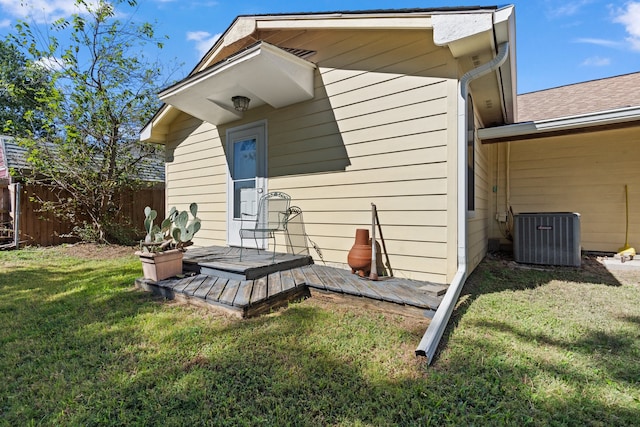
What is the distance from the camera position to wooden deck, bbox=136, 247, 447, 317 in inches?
110

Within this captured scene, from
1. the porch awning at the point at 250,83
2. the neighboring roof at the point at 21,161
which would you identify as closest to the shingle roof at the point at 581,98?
the porch awning at the point at 250,83

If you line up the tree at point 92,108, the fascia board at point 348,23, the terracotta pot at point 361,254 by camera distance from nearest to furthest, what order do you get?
the fascia board at point 348,23, the terracotta pot at point 361,254, the tree at point 92,108

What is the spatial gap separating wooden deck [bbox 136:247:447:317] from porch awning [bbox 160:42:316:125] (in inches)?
89.1

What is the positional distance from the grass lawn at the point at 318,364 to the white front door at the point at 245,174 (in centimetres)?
215

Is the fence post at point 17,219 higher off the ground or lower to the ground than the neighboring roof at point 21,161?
lower

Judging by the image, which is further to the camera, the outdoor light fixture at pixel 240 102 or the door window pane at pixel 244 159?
the door window pane at pixel 244 159

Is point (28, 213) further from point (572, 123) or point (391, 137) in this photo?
point (572, 123)

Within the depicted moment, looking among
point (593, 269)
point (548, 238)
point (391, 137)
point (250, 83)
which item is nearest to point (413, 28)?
point (391, 137)

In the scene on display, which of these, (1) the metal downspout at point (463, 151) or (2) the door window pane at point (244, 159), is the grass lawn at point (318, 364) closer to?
(1) the metal downspout at point (463, 151)

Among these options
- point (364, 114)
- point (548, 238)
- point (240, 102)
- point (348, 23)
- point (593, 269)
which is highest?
point (348, 23)

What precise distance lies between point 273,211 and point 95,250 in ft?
15.6

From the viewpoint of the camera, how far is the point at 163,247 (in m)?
3.70

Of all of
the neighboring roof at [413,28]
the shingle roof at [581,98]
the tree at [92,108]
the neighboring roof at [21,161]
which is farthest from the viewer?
the neighboring roof at [21,161]

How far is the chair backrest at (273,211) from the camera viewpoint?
14.8ft
